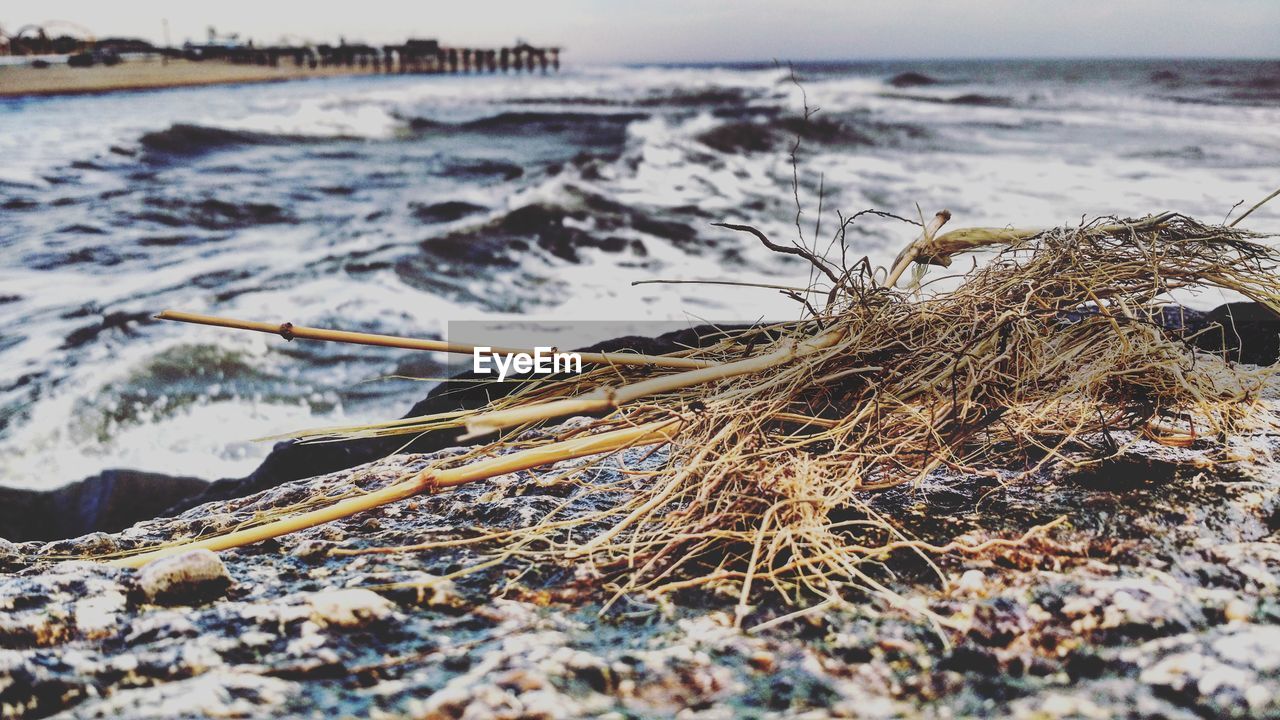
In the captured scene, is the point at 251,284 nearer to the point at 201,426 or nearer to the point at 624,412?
the point at 201,426

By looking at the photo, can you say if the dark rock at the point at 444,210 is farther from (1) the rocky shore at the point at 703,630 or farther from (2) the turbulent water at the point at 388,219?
(1) the rocky shore at the point at 703,630

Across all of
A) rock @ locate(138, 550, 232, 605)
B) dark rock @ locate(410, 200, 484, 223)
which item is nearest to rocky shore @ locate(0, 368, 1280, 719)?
rock @ locate(138, 550, 232, 605)

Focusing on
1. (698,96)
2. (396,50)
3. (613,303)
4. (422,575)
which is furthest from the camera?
(396,50)

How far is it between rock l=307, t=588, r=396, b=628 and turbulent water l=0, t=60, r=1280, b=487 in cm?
80

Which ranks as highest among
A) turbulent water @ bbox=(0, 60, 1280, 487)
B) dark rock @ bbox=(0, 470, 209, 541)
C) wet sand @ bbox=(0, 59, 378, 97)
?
wet sand @ bbox=(0, 59, 378, 97)

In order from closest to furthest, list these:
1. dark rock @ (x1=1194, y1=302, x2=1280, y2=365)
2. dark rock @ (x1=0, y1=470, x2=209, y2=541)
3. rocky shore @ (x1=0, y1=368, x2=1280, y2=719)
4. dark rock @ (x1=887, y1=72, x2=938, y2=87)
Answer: rocky shore @ (x1=0, y1=368, x2=1280, y2=719) < dark rock @ (x1=1194, y1=302, x2=1280, y2=365) < dark rock @ (x1=0, y1=470, x2=209, y2=541) < dark rock @ (x1=887, y1=72, x2=938, y2=87)

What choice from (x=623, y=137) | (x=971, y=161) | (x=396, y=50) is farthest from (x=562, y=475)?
(x=396, y=50)

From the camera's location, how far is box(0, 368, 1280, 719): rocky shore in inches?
36.4

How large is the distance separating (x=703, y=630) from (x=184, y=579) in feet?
2.49

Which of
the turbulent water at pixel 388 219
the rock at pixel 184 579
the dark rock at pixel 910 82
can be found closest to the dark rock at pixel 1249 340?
the turbulent water at pixel 388 219

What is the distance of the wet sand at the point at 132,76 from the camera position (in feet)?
78.6

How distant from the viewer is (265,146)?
649 inches

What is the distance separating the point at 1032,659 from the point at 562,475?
81 cm

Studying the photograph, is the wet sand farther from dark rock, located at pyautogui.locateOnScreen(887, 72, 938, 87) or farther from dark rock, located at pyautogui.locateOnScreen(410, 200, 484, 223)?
dark rock, located at pyautogui.locateOnScreen(887, 72, 938, 87)
